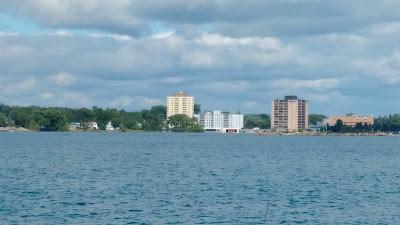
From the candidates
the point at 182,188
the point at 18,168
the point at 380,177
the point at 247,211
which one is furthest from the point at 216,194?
the point at 18,168

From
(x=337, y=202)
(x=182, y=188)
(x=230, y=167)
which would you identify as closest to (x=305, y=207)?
(x=337, y=202)

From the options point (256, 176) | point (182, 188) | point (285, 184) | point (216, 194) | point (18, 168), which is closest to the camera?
point (216, 194)

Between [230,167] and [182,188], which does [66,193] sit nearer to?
[182,188]

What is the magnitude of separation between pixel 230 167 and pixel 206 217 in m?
48.9

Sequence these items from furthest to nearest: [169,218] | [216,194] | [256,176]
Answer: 1. [256,176]
2. [216,194]
3. [169,218]

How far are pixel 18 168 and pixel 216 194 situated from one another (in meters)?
35.6

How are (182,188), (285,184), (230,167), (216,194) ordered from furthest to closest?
(230,167), (285,184), (182,188), (216,194)

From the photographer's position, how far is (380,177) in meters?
87.4

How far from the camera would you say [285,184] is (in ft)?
245

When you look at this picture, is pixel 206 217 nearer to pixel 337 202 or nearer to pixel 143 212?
pixel 143 212

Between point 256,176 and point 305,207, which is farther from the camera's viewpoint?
point 256,176

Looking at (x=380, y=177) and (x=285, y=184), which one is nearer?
(x=285, y=184)

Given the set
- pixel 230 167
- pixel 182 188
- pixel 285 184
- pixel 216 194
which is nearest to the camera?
pixel 216 194

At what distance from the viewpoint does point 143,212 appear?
2111 inches
